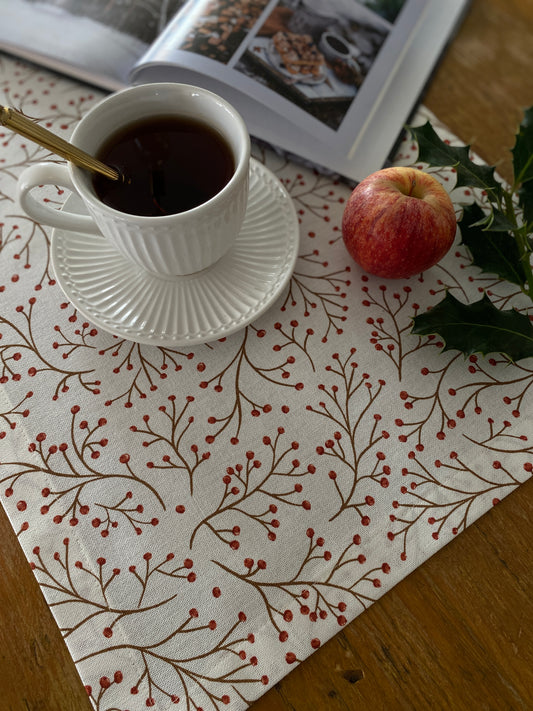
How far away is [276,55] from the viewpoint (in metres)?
0.68

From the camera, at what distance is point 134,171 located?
544mm

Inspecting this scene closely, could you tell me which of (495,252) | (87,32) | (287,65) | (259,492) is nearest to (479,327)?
(495,252)

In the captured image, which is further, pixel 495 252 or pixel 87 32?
pixel 87 32

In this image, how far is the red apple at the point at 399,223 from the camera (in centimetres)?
55

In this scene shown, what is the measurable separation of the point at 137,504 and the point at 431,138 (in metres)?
0.47

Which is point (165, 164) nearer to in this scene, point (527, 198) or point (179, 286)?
point (179, 286)

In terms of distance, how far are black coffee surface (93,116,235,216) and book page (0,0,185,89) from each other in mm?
213

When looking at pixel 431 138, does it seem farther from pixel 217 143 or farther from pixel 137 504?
pixel 137 504

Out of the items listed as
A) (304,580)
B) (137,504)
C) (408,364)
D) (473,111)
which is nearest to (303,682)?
(304,580)

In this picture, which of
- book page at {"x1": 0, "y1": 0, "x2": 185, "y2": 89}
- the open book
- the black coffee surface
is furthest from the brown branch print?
book page at {"x1": 0, "y1": 0, "x2": 185, "y2": 89}

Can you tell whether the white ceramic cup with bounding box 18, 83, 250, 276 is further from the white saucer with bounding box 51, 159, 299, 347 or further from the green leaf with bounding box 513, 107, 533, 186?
the green leaf with bounding box 513, 107, 533, 186

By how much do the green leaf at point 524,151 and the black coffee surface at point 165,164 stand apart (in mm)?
299

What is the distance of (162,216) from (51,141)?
10 cm

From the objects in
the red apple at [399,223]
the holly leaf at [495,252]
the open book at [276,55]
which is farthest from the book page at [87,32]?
the holly leaf at [495,252]
